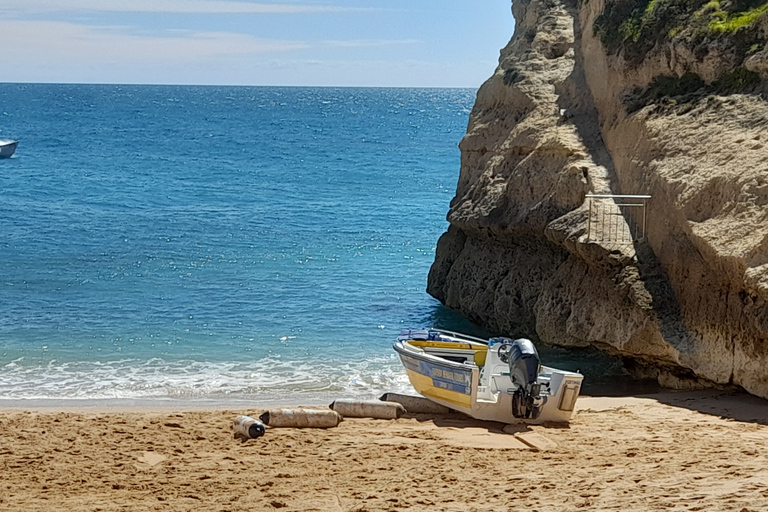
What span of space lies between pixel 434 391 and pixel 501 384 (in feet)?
3.64

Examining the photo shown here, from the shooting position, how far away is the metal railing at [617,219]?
1800cm

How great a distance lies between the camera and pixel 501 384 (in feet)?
52.1

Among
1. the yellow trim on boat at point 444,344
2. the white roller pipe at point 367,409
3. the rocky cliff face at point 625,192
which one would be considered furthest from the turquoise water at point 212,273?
the rocky cliff face at point 625,192

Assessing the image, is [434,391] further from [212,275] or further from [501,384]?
[212,275]

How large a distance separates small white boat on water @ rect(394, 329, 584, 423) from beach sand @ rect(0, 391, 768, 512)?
0.90 ft

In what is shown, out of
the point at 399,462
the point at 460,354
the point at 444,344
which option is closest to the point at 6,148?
the point at 444,344

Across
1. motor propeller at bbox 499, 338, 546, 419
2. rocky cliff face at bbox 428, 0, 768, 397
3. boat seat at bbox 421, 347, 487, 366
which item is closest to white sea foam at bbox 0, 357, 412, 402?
boat seat at bbox 421, 347, 487, 366

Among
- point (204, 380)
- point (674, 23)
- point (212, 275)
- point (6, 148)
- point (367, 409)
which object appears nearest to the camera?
point (367, 409)

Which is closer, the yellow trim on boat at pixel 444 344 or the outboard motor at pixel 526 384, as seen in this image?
the outboard motor at pixel 526 384

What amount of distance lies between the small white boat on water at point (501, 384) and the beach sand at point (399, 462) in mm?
275

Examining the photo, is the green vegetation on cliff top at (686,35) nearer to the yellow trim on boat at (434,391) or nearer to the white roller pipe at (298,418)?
the yellow trim on boat at (434,391)

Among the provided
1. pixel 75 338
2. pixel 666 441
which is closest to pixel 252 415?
pixel 666 441

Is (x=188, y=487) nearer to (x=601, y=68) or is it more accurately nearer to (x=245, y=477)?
(x=245, y=477)

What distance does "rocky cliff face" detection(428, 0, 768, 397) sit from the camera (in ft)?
52.1
